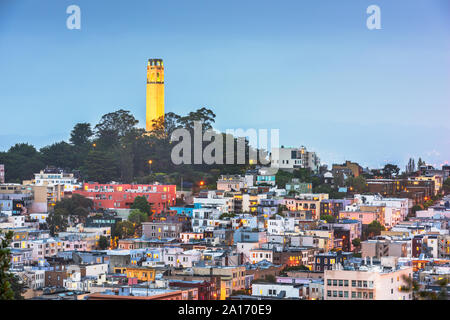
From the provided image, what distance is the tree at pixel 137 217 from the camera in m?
26.0

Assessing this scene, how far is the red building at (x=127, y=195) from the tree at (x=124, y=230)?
3.66 metres

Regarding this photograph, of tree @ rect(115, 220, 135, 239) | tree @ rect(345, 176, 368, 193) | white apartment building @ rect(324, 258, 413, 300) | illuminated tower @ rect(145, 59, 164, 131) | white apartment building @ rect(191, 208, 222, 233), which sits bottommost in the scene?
white apartment building @ rect(324, 258, 413, 300)

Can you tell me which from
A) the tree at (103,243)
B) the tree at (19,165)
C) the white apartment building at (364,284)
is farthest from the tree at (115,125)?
the white apartment building at (364,284)

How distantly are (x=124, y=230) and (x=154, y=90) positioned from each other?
13.8m

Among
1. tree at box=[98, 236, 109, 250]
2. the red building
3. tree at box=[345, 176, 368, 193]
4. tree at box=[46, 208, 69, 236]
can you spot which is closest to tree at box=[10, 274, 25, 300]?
tree at box=[98, 236, 109, 250]

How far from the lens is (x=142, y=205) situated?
91.7ft

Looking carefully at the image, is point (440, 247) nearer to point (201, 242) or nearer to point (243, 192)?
point (201, 242)

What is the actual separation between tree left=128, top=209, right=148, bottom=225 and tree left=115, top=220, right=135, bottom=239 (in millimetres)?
936

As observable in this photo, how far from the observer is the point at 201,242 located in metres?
22.3

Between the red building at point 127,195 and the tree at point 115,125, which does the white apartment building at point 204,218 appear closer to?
the red building at point 127,195

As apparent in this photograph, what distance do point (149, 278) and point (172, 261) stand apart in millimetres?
2404

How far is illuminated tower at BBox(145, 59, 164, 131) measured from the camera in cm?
3775

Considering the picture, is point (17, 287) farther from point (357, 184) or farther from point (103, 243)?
point (357, 184)

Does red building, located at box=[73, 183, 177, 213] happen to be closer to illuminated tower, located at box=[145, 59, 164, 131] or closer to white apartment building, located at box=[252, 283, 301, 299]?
illuminated tower, located at box=[145, 59, 164, 131]
